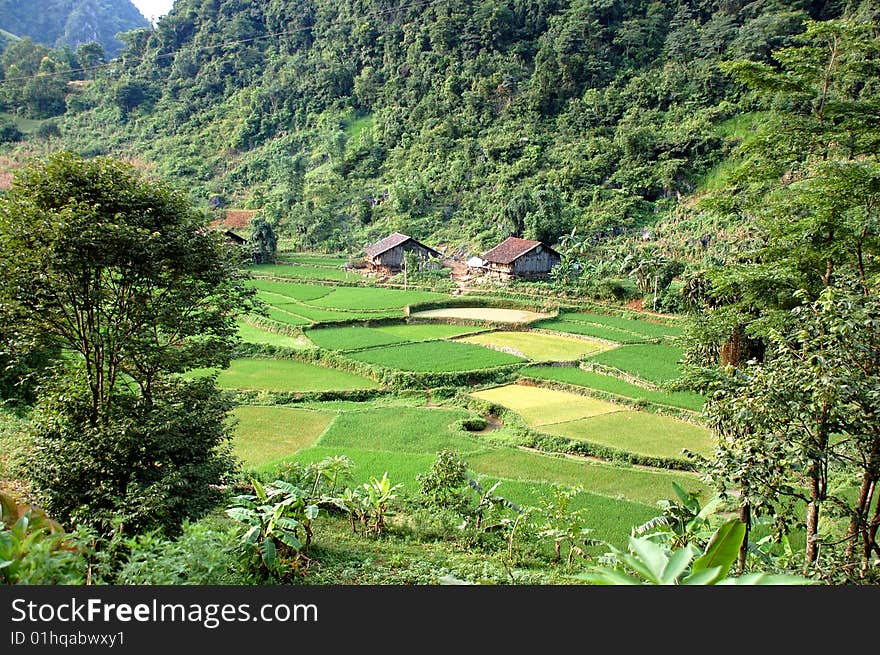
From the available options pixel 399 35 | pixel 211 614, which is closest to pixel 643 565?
pixel 211 614

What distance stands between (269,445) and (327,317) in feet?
41.1

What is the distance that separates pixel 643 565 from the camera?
2.12m

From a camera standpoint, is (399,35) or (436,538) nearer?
(436,538)

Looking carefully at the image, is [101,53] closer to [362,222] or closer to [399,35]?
[399,35]

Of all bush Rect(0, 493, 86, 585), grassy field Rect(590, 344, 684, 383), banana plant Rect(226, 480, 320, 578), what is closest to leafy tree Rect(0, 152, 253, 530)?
banana plant Rect(226, 480, 320, 578)

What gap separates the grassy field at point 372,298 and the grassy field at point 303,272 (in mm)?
2523

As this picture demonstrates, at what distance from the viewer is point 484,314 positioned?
27484 millimetres

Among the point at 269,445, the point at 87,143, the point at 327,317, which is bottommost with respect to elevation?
the point at 269,445

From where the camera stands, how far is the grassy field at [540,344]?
68.8 ft

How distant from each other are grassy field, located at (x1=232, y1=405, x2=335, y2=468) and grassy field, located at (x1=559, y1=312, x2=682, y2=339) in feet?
44.5

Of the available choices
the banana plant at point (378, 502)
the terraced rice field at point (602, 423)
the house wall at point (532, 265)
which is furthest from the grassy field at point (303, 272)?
the banana plant at point (378, 502)

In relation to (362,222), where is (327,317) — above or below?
below

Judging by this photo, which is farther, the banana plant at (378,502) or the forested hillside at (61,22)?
the forested hillside at (61,22)

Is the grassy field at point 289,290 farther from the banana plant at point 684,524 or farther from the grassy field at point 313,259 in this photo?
the banana plant at point 684,524
